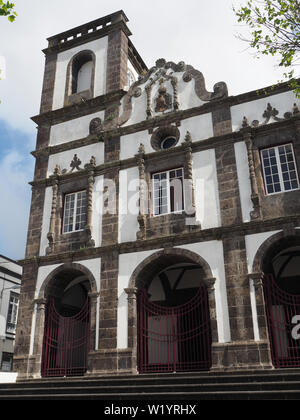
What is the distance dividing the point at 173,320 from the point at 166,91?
799 centimetres

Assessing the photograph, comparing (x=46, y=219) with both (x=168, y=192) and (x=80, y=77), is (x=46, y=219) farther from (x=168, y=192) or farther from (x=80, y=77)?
(x=80, y=77)

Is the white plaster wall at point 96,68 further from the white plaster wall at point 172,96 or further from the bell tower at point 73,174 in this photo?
the white plaster wall at point 172,96

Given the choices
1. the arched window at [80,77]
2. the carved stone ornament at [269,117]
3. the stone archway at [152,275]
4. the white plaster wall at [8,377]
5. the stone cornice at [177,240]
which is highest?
the arched window at [80,77]

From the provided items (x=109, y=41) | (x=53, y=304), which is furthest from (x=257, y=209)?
(x=109, y=41)

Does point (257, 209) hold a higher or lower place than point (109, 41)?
lower

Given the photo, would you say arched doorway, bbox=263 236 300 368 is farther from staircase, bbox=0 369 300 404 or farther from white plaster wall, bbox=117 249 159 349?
white plaster wall, bbox=117 249 159 349

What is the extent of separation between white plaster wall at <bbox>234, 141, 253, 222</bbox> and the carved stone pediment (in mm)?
2174

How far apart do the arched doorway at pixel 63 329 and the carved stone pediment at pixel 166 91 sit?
6097 millimetres

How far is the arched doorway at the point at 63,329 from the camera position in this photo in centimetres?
1340

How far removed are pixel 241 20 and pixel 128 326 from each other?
875cm

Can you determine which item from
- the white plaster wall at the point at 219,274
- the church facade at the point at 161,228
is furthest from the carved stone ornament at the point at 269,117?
the white plaster wall at the point at 219,274

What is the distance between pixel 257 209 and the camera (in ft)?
39.6
